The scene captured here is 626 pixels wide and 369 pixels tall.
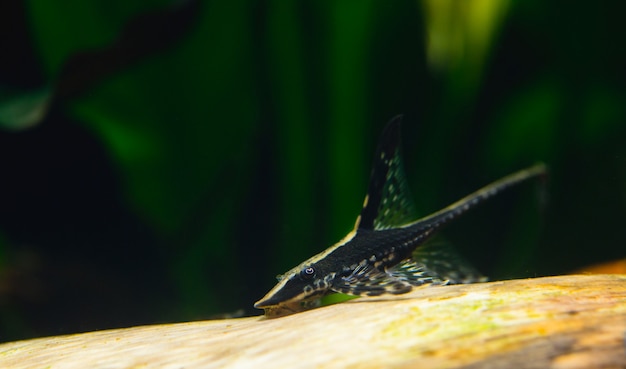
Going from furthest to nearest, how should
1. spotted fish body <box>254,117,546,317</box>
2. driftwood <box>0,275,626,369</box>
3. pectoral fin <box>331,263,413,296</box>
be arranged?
1. spotted fish body <box>254,117,546,317</box>
2. pectoral fin <box>331,263,413,296</box>
3. driftwood <box>0,275,626,369</box>

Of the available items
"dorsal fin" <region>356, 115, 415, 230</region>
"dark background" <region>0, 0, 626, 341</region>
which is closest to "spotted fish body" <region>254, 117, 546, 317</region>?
"dorsal fin" <region>356, 115, 415, 230</region>

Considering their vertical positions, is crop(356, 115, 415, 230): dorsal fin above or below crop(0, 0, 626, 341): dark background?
below

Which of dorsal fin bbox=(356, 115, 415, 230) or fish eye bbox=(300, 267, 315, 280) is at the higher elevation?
dorsal fin bbox=(356, 115, 415, 230)

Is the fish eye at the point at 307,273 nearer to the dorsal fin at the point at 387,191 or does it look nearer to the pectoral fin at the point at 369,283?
the pectoral fin at the point at 369,283

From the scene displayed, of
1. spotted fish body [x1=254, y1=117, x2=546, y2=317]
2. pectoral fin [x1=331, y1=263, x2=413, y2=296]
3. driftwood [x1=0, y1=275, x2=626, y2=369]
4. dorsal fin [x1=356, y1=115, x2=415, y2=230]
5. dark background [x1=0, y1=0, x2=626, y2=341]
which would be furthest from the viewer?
dark background [x1=0, y1=0, x2=626, y2=341]

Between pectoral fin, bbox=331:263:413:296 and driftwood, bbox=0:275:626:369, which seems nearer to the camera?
driftwood, bbox=0:275:626:369

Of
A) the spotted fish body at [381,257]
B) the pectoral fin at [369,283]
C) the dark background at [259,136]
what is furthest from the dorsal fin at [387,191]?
the dark background at [259,136]

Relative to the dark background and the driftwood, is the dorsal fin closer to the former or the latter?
the driftwood

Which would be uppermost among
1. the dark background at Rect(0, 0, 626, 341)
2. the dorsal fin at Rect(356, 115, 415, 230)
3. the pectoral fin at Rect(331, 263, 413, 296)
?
the dark background at Rect(0, 0, 626, 341)

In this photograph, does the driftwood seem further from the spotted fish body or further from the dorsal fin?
the dorsal fin
